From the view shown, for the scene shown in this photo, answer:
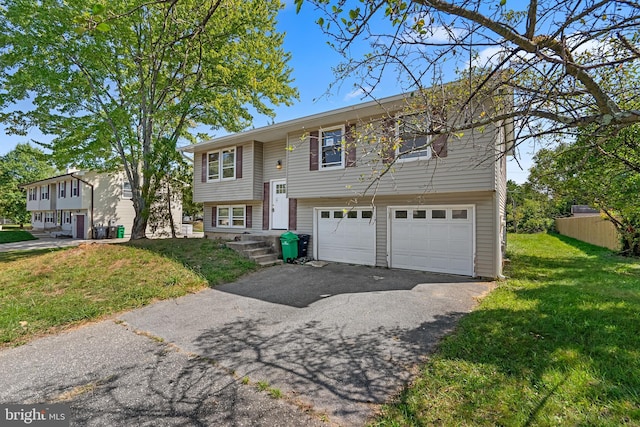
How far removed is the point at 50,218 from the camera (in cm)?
2872

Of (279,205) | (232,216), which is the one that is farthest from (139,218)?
(279,205)

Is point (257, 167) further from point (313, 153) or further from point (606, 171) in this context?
point (606, 171)

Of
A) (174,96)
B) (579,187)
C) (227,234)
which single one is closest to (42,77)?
(174,96)

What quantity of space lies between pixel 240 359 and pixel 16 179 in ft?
153

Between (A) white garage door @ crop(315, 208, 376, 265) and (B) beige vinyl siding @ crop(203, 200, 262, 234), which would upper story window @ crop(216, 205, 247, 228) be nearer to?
(B) beige vinyl siding @ crop(203, 200, 262, 234)

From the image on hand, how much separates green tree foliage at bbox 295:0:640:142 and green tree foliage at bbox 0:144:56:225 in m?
38.4

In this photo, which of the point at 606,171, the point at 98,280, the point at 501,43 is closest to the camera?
the point at 501,43

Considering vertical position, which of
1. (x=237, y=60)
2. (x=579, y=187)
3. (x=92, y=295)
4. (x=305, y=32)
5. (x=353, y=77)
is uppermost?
(x=237, y=60)

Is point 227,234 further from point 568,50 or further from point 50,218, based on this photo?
point 50,218

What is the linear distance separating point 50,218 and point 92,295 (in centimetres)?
3032

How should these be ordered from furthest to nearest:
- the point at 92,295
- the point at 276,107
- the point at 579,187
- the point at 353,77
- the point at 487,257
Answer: the point at 276,107 < the point at 579,187 < the point at 487,257 < the point at 92,295 < the point at 353,77

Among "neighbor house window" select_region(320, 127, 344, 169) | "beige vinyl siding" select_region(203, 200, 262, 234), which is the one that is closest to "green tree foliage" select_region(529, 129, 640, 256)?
"neighbor house window" select_region(320, 127, 344, 169)

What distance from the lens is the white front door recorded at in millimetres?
12198

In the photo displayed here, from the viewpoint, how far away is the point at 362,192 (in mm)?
9500
